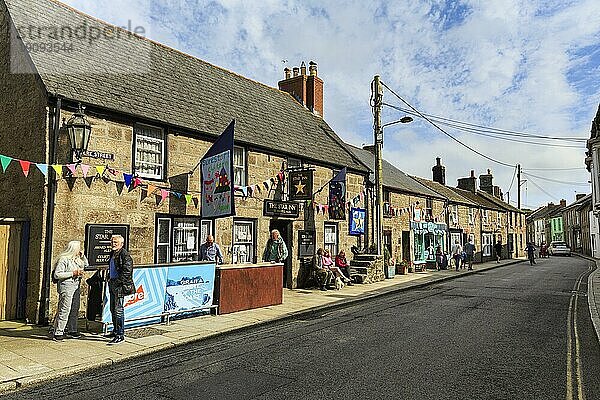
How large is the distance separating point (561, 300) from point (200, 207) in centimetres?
1151

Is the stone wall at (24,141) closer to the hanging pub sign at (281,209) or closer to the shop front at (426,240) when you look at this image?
the hanging pub sign at (281,209)

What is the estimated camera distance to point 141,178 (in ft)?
37.9

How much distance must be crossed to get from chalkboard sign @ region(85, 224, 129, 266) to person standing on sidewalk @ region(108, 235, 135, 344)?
2338 mm

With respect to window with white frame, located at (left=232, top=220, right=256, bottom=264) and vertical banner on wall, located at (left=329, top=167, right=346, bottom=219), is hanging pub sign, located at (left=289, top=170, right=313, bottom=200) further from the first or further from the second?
vertical banner on wall, located at (left=329, top=167, right=346, bottom=219)

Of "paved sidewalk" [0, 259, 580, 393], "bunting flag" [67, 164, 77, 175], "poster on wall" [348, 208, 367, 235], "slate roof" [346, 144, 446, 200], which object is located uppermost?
"slate roof" [346, 144, 446, 200]

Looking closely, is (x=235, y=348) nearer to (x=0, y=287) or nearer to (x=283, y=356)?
(x=283, y=356)

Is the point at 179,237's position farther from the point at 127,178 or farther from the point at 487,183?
the point at 487,183

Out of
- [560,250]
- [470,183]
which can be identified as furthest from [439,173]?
[560,250]

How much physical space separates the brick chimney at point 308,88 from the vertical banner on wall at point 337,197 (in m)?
6.46

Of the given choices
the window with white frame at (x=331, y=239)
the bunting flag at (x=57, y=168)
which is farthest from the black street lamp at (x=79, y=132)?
the window with white frame at (x=331, y=239)

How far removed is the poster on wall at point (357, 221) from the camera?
20.0 metres

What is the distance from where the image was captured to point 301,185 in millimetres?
15945

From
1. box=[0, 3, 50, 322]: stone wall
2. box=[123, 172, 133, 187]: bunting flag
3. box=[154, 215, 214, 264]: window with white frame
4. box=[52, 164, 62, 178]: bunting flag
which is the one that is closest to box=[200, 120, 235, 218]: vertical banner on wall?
box=[154, 215, 214, 264]: window with white frame

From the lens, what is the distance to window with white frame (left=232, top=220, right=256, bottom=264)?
14242 millimetres
